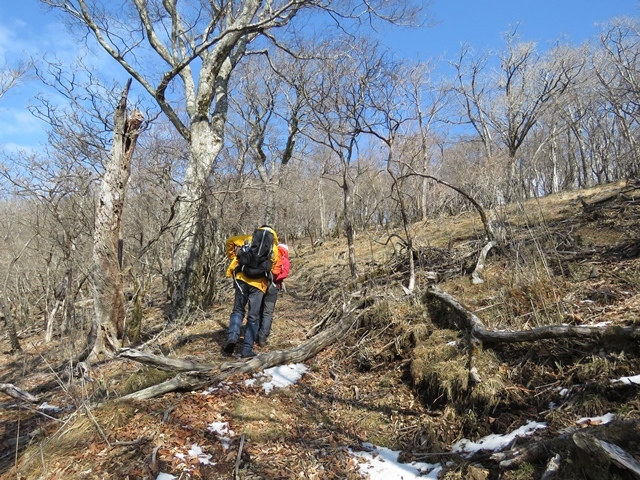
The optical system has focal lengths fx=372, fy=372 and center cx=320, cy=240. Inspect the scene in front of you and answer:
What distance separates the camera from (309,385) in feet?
13.4

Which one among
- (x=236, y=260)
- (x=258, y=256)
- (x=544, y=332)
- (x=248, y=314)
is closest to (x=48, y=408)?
(x=248, y=314)

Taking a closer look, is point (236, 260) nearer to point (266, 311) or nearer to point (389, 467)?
point (266, 311)

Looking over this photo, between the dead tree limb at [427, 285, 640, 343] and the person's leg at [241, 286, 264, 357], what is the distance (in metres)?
2.50

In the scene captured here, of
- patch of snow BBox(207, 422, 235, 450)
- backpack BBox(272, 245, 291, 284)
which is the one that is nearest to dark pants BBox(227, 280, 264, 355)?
backpack BBox(272, 245, 291, 284)

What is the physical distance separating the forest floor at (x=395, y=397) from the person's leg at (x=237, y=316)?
0.76 ft

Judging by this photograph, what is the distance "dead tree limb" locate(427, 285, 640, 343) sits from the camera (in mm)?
2748

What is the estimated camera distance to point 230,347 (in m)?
4.73

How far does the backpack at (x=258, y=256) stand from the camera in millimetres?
4828

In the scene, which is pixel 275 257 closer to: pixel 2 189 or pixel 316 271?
pixel 316 271

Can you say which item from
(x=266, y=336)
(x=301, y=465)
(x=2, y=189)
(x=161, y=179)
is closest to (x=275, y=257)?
(x=266, y=336)

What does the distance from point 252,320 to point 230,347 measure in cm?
43

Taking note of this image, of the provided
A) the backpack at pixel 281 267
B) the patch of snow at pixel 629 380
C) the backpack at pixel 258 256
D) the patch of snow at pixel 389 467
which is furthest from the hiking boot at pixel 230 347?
the patch of snow at pixel 629 380

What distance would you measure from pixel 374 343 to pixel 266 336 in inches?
59.0

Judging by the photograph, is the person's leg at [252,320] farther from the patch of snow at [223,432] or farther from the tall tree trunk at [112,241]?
the tall tree trunk at [112,241]
